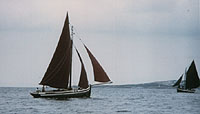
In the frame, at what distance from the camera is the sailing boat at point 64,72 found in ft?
214

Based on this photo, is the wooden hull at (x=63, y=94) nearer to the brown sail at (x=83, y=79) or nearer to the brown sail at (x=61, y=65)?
the brown sail at (x=83, y=79)

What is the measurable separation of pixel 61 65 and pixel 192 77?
42511 millimetres

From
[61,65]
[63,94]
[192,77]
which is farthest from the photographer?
[192,77]

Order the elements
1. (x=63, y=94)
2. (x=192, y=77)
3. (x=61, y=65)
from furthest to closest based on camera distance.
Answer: (x=192, y=77) < (x=61, y=65) < (x=63, y=94)

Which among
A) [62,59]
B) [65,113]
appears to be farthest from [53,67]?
[65,113]

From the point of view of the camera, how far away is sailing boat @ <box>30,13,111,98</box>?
6531 centimetres

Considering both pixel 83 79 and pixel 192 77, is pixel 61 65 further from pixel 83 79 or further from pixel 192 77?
pixel 192 77

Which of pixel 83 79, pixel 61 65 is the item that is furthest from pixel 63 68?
pixel 83 79

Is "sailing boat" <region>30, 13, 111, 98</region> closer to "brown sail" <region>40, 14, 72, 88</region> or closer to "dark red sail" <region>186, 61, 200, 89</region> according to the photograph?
"brown sail" <region>40, 14, 72, 88</region>

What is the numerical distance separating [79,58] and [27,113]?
18.5m

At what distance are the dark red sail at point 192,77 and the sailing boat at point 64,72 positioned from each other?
38.5m

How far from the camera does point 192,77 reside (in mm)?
102750

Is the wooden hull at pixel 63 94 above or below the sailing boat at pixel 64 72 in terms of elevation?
below

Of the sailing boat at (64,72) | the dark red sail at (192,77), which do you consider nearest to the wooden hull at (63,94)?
the sailing boat at (64,72)
